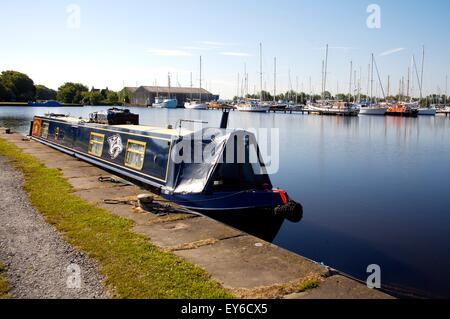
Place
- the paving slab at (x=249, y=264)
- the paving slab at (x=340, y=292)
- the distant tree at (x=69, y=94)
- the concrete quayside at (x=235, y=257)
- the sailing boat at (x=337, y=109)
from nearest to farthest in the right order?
the paving slab at (x=340, y=292) → the concrete quayside at (x=235, y=257) → the paving slab at (x=249, y=264) → the sailing boat at (x=337, y=109) → the distant tree at (x=69, y=94)

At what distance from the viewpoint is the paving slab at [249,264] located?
628 centimetres

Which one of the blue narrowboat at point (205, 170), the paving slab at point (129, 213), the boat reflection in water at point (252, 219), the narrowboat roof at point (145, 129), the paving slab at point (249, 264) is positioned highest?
the narrowboat roof at point (145, 129)

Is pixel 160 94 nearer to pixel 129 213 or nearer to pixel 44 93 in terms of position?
pixel 44 93

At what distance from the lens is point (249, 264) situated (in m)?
6.92

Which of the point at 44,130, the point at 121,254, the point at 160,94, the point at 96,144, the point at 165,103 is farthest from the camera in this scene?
the point at 160,94

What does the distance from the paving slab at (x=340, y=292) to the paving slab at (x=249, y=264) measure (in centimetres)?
38

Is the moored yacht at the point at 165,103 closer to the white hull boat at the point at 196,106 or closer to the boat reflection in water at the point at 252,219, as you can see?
the white hull boat at the point at 196,106

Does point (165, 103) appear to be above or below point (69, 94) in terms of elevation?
below

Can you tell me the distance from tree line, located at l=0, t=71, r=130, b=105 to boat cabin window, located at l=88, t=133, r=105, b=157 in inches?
4995

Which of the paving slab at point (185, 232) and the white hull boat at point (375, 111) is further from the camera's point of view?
the white hull boat at point (375, 111)

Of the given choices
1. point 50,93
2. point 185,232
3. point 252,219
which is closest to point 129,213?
point 185,232

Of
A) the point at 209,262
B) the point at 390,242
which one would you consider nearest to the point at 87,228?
the point at 209,262

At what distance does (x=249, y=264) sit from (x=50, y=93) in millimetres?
197452

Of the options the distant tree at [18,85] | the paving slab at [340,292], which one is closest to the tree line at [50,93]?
the distant tree at [18,85]
